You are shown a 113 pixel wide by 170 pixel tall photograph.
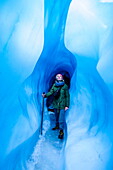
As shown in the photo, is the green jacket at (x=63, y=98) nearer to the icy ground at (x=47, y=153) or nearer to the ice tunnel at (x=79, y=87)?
the ice tunnel at (x=79, y=87)

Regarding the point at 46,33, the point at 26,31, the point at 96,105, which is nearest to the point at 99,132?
the point at 96,105

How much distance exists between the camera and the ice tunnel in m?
2.45

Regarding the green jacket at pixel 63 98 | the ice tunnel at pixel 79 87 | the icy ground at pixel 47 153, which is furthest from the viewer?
the green jacket at pixel 63 98

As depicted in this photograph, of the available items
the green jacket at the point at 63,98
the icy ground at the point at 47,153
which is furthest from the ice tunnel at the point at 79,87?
the green jacket at the point at 63,98

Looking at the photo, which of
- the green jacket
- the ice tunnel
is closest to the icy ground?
the ice tunnel

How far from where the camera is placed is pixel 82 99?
12.7 ft

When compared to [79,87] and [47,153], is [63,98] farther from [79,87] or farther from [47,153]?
[47,153]

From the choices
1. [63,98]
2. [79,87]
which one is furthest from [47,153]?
[79,87]

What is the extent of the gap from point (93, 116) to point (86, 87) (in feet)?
2.61

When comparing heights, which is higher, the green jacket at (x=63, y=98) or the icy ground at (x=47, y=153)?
the green jacket at (x=63, y=98)

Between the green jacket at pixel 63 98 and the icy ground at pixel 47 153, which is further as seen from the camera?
the green jacket at pixel 63 98

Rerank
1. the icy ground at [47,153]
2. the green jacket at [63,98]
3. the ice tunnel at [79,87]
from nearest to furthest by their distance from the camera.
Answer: the ice tunnel at [79,87]
the icy ground at [47,153]
the green jacket at [63,98]

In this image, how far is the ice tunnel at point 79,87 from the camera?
2.45 metres

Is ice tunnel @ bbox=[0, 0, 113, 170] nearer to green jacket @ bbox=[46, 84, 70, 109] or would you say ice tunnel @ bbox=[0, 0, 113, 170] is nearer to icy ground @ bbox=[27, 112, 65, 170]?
icy ground @ bbox=[27, 112, 65, 170]
